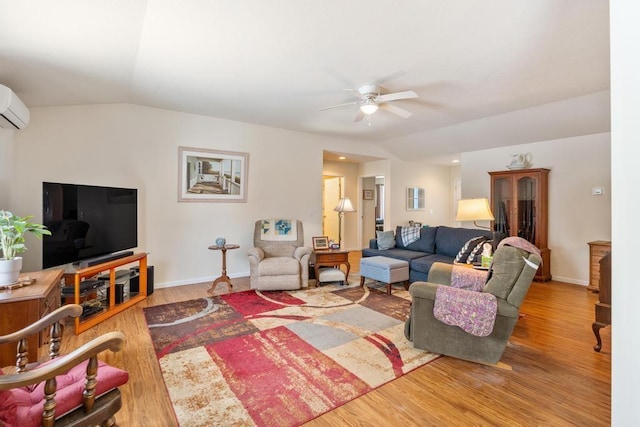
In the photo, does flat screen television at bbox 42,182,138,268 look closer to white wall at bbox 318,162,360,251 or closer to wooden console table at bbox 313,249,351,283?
wooden console table at bbox 313,249,351,283

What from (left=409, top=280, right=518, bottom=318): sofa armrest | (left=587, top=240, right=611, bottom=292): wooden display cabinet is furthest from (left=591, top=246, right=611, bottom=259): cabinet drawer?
(left=409, top=280, right=518, bottom=318): sofa armrest

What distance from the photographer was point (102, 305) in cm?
327

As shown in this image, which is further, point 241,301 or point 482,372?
point 241,301

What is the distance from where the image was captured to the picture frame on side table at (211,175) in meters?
4.52

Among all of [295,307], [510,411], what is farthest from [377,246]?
[510,411]

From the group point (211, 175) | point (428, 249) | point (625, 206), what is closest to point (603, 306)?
point (625, 206)

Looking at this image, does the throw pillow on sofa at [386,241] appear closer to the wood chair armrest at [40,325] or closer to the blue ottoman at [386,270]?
the blue ottoman at [386,270]

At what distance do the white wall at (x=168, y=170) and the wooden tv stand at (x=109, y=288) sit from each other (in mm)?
526

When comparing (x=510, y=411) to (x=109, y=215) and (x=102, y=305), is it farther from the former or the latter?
(x=109, y=215)

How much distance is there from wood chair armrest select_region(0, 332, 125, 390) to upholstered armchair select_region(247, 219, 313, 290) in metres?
2.82

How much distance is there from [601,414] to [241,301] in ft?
10.9

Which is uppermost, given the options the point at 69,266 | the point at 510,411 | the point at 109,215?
the point at 109,215

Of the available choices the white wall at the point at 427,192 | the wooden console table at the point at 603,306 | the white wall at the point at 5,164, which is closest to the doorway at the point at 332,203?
the white wall at the point at 427,192

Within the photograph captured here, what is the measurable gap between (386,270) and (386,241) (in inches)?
46.5
